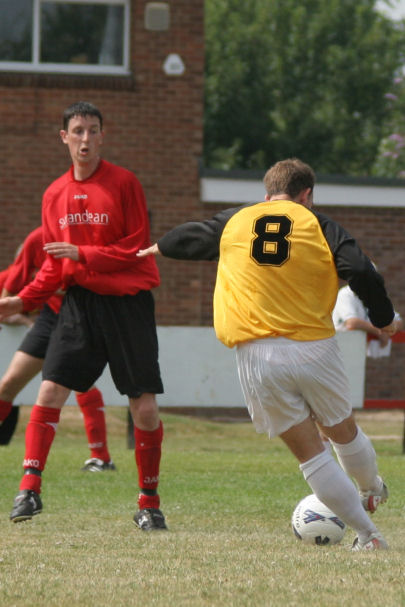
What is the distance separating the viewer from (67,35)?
1688 centimetres

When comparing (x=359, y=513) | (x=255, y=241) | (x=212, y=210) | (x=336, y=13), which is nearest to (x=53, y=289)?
(x=255, y=241)

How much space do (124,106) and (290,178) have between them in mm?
11346

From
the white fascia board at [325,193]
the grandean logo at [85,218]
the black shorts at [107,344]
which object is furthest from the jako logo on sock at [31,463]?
the white fascia board at [325,193]

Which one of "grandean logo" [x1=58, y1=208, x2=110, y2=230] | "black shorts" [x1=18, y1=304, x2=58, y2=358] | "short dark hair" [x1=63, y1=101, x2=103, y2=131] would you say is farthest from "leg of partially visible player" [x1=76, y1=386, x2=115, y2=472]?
"short dark hair" [x1=63, y1=101, x2=103, y2=131]

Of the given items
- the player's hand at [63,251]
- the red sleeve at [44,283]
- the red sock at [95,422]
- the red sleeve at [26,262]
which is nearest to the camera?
the player's hand at [63,251]

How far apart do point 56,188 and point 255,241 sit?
66.9 inches

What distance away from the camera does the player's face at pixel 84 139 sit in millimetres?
6773

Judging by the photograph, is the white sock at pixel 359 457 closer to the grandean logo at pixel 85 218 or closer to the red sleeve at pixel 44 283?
the grandean logo at pixel 85 218

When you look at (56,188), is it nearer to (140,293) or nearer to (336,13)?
(140,293)

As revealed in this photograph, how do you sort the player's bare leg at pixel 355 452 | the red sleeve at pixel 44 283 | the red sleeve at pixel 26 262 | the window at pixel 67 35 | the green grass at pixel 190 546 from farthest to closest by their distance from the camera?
the window at pixel 67 35 → the red sleeve at pixel 26 262 → the red sleeve at pixel 44 283 → the player's bare leg at pixel 355 452 → the green grass at pixel 190 546

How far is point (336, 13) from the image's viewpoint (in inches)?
1617

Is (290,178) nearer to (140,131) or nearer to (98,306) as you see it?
(98,306)

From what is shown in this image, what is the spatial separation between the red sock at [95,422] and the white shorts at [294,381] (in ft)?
14.3

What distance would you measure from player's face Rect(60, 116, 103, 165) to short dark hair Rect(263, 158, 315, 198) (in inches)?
53.7
